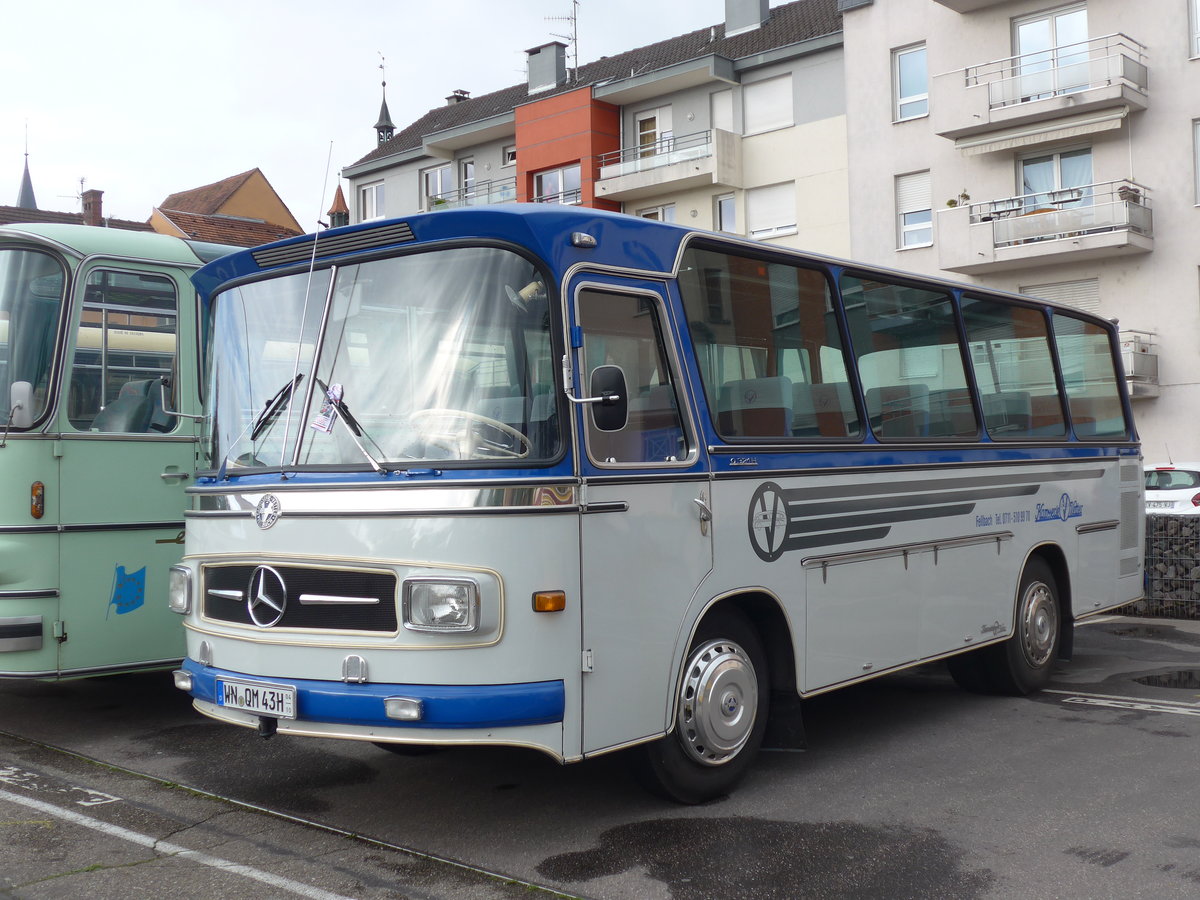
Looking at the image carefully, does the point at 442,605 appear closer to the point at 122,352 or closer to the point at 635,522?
the point at 635,522

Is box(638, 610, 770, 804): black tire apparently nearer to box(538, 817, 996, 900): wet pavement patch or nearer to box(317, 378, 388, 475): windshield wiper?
box(538, 817, 996, 900): wet pavement patch

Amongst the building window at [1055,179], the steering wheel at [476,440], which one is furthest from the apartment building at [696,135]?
the steering wheel at [476,440]

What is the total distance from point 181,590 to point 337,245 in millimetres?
1916

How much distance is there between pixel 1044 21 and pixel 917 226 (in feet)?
17.5

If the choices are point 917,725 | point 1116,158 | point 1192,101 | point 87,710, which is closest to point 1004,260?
point 1116,158

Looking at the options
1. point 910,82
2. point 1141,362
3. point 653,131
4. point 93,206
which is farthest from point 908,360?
point 93,206

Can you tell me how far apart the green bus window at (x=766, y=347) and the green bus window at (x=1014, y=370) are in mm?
1917

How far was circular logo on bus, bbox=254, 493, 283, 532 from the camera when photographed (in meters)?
5.71

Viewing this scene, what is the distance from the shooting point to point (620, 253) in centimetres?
581

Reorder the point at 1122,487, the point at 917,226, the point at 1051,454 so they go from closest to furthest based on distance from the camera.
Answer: the point at 1051,454 < the point at 1122,487 < the point at 917,226

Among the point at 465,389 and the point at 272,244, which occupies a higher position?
the point at 272,244

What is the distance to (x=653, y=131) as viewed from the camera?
37.9 meters

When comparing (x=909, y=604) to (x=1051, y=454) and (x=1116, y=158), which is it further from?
(x=1116, y=158)

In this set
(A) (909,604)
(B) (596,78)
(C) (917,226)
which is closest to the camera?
(A) (909,604)
